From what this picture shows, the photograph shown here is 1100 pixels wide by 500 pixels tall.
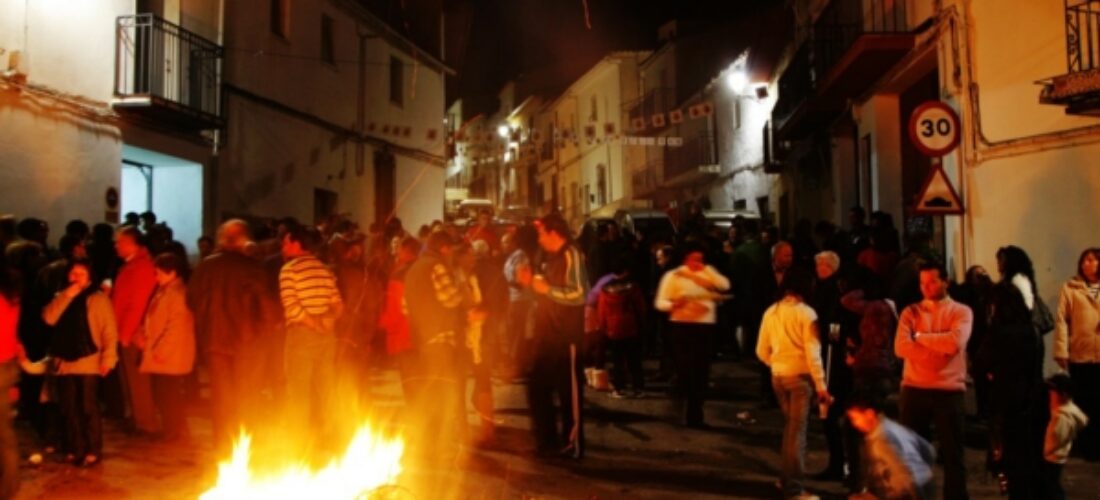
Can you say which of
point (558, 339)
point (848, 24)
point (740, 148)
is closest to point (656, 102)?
point (740, 148)

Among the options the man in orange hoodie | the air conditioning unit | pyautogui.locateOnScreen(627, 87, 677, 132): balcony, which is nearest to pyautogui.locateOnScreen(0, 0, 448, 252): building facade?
the air conditioning unit

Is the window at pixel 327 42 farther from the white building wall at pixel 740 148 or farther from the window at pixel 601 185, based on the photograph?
the window at pixel 601 185

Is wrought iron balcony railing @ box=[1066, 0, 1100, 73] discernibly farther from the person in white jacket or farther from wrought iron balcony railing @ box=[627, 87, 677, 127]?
wrought iron balcony railing @ box=[627, 87, 677, 127]

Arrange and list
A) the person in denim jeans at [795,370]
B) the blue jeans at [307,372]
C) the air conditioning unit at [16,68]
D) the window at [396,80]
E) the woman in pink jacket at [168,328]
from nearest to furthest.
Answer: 1. the person in denim jeans at [795,370]
2. the blue jeans at [307,372]
3. the woman in pink jacket at [168,328]
4. the air conditioning unit at [16,68]
5. the window at [396,80]

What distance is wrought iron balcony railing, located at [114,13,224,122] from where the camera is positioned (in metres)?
14.6

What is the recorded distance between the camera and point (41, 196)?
13086 millimetres

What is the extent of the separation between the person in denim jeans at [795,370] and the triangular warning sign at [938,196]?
4.26m

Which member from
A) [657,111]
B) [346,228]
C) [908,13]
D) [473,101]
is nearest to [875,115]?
[908,13]

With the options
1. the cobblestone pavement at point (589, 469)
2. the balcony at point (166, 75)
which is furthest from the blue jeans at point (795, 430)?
the balcony at point (166, 75)

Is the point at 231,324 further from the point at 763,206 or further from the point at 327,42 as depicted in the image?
the point at 763,206

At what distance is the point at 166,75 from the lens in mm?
15594

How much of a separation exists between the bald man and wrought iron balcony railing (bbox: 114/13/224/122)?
25.7ft

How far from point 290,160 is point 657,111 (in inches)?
872

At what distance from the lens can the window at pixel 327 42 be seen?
870 inches
